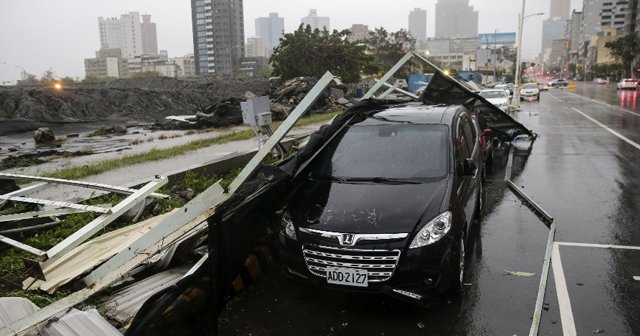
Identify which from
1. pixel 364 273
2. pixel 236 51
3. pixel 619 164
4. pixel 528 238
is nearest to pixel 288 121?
pixel 364 273

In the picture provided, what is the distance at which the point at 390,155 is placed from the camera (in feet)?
18.0

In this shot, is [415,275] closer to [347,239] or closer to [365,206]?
[347,239]

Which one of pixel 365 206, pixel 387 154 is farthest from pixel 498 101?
pixel 365 206

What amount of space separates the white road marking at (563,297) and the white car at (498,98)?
17388mm

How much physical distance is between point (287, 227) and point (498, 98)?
820 inches

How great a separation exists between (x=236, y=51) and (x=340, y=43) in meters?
138

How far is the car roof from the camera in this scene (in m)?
6.02

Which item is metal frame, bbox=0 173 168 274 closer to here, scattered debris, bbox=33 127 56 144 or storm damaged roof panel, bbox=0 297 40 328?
storm damaged roof panel, bbox=0 297 40 328

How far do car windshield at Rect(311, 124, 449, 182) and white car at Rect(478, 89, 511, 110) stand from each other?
57.1 feet

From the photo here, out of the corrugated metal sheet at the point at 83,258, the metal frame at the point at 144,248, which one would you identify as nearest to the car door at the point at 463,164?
the metal frame at the point at 144,248

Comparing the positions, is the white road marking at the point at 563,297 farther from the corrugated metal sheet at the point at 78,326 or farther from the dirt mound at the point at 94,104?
the dirt mound at the point at 94,104

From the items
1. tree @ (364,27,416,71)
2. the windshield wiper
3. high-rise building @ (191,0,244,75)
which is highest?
high-rise building @ (191,0,244,75)

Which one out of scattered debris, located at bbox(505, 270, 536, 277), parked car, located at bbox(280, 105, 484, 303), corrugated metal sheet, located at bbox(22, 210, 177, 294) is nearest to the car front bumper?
parked car, located at bbox(280, 105, 484, 303)

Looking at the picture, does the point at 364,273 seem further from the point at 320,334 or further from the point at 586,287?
the point at 586,287
